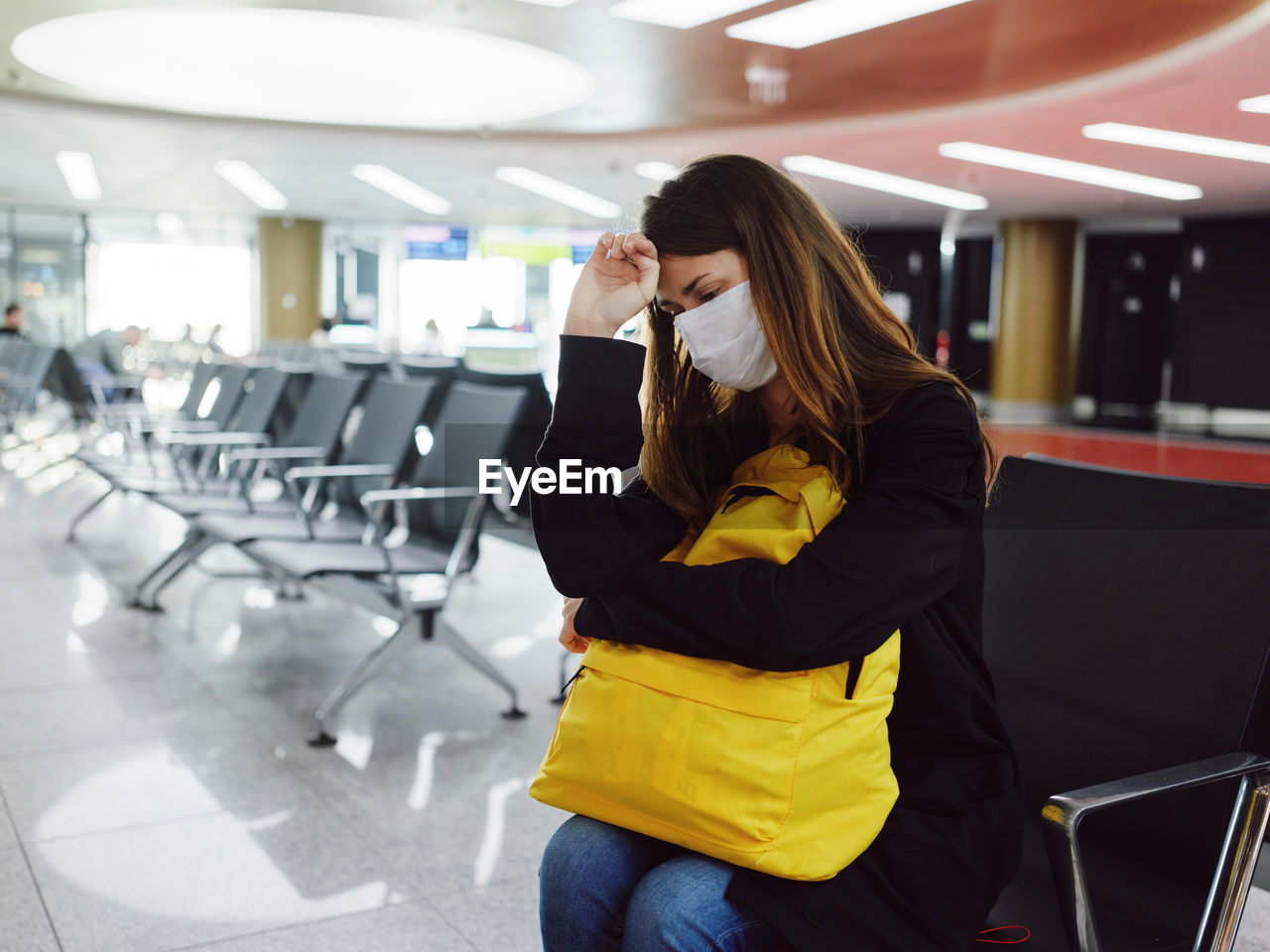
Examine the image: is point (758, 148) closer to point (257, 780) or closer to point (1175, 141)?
point (1175, 141)

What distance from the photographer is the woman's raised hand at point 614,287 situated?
1301 millimetres

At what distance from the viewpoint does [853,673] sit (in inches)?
44.6

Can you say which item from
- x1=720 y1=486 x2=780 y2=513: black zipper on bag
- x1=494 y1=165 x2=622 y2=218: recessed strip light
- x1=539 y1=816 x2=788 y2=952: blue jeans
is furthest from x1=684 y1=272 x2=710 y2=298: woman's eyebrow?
x1=494 y1=165 x2=622 y2=218: recessed strip light

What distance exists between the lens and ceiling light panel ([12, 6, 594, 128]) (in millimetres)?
8531

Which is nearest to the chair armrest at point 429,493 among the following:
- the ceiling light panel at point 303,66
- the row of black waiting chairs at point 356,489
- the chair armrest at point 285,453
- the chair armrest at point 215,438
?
the row of black waiting chairs at point 356,489

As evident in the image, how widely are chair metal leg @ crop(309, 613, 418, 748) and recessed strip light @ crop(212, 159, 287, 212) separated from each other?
11.9m

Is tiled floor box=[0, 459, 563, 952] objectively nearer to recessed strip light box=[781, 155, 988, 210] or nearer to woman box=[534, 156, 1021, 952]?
woman box=[534, 156, 1021, 952]

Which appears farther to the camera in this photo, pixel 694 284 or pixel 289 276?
pixel 289 276

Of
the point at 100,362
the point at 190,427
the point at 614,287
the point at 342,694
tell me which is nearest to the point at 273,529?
the point at 342,694

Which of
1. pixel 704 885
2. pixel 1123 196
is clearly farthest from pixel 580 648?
pixel 1123 196

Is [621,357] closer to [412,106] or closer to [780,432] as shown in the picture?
[780,432]

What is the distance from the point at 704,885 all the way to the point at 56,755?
7.48 ft

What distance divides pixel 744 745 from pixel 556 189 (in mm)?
14992

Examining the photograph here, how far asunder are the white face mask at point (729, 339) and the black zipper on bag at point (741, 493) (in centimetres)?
15
